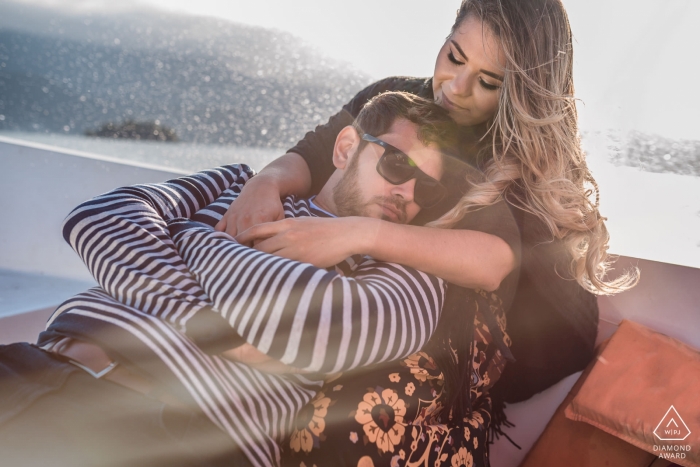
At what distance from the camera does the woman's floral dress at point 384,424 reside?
0.93 m

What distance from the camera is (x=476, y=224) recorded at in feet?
3.76

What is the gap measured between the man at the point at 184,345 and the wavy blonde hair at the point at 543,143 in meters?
0.43

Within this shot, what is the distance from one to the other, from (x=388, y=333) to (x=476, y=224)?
1.39 ft

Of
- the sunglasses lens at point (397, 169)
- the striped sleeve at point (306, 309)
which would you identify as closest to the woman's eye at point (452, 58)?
the sunglasses lens at point (397, 169)

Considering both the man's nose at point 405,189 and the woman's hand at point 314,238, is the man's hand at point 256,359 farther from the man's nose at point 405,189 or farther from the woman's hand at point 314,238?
the man's nose at point 405,189

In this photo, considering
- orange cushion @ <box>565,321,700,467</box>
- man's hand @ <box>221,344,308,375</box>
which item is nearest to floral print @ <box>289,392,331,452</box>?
man's hand @ <box>221,344,308,375</box>

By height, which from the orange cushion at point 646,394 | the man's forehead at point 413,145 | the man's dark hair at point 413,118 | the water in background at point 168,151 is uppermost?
the man's dark hair at point 413,118

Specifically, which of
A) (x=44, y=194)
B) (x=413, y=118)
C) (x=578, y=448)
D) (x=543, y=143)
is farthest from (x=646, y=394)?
(x=44, y=194)

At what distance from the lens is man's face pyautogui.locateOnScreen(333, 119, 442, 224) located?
3.97 ft

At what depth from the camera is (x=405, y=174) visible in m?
1.19

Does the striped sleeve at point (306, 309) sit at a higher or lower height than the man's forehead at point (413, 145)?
lower

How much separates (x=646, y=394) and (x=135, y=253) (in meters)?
1.21

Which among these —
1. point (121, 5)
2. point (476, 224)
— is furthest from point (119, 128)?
point (476, 224)

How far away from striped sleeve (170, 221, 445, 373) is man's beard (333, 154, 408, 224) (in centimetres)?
33
